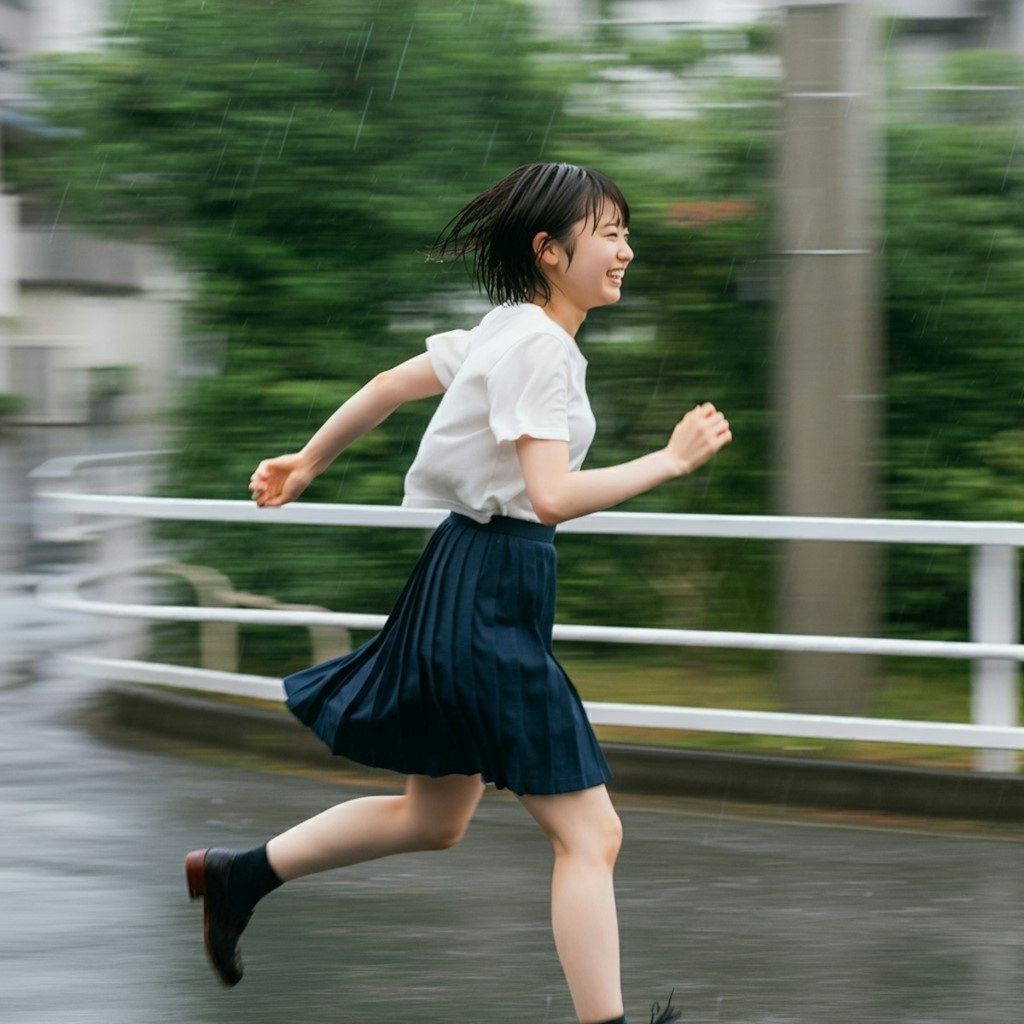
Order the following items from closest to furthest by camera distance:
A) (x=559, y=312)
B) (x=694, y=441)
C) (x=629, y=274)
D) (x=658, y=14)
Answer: (x=694, y=441) < (x=559, y=312) < (x=629, y=274) < (x=658, y=14)

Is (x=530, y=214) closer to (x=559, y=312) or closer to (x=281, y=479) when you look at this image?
(x=559, y=312)

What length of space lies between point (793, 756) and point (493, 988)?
2.41 m

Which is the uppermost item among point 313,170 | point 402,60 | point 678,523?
point 402,60

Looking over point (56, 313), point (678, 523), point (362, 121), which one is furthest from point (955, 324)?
point (56, 313)

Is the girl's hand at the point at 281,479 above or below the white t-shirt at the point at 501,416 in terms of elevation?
below

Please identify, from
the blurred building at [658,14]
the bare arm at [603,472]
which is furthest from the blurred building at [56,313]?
the bare arm at [603,472]

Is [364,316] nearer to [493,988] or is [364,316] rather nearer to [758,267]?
[758,267]

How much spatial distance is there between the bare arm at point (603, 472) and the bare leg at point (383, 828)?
0.76 metres

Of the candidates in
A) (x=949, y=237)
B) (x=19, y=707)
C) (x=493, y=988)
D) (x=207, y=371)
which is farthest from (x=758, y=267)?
(x=493, y=988)

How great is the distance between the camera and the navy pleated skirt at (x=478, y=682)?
12.7 feet

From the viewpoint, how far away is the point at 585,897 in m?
3.84

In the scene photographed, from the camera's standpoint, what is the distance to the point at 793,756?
680cm

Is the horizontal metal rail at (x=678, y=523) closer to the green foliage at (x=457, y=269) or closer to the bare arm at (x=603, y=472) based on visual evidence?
the green foliage at (x=457, y=269)

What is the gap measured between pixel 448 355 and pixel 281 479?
0.51 metres
